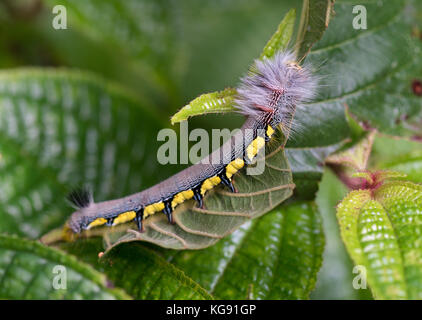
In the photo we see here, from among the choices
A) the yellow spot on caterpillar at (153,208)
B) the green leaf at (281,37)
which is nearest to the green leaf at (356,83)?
the green leaf at (281,37)

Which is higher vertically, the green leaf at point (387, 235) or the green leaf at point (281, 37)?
the green leaf at point (281, 37)

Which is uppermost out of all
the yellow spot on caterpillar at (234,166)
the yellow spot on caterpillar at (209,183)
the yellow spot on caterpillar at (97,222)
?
the yellow spot on caterpillar at (234,166)

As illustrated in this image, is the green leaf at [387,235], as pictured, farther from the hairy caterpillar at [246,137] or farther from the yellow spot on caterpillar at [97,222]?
the yellow spot on caterpillar at [97,222]

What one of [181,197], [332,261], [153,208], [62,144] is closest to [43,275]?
[153,208]

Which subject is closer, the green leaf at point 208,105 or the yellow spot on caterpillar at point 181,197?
the green leaf at point 208,105
